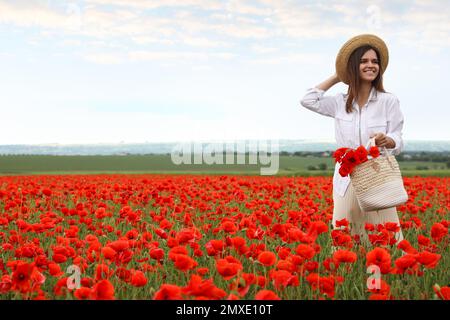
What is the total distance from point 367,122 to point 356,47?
0.69m

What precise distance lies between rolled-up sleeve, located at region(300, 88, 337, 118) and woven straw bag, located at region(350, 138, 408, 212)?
80cm

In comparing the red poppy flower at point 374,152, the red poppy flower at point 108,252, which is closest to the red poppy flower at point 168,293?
the red poppy flower at point 108,252

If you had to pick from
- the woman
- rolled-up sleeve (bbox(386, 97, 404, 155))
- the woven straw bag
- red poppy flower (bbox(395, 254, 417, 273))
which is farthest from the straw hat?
red poppy flower (bbox(395, 254, 417, 273))

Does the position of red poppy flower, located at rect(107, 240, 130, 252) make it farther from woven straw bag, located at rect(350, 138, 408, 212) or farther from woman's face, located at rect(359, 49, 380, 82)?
woman's face, located at rect(359, 49, 380, 82)

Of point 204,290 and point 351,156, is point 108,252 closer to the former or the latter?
point 204,290

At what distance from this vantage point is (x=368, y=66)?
4.49 m

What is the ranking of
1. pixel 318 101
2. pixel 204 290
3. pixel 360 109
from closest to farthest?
pixel 204 290 < pixel 360 109 < pixel 318 101

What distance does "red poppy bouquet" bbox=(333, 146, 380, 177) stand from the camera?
12.7ft

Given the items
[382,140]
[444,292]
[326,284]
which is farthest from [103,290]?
[382,140]

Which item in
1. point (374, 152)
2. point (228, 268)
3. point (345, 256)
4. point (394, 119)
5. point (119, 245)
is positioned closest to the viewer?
point (228, 268)
